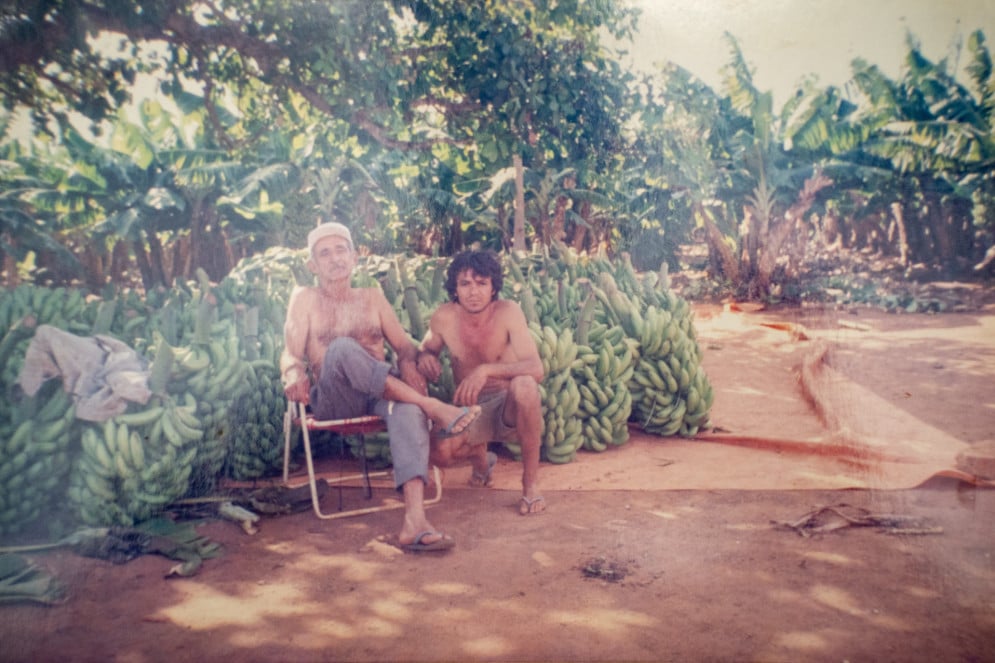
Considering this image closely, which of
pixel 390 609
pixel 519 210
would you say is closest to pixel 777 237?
pixel 519 210

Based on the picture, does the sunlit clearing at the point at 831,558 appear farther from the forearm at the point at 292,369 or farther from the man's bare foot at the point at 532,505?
the forearm at the point at 292,369

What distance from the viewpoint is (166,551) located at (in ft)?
10.0

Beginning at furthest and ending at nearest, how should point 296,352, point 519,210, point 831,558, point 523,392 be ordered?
point 519,210 → point 296,352 → point 523,392 → point 831,558

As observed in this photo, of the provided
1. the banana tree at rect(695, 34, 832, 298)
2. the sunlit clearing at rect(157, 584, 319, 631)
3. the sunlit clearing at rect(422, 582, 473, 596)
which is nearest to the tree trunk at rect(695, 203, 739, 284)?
the banana tree at rect(695, 34, 832, 298)

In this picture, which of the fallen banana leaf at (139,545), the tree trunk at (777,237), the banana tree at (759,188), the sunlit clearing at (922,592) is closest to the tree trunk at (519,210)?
the fallen banana leaf at (139,545)

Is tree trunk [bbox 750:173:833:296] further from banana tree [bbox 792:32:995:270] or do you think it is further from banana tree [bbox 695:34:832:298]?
banana tree [bbox 792:32:995:270]

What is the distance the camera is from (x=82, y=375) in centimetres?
327

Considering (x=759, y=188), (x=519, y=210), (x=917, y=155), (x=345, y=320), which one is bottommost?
(x=345, y=320)

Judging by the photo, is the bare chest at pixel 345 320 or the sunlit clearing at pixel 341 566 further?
the bare chest at pixel 345 320

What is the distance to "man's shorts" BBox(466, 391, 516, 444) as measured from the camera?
11.9 ft

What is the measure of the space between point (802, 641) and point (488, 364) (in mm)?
1828

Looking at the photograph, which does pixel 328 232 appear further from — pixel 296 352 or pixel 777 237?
pixel 777 237

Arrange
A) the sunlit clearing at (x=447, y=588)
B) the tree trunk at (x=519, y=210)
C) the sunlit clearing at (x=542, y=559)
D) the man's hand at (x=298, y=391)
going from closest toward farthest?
the sunlit clearing at (x=447, y=588) < the sunlit clearing at (x=542, y=559) < the man's hand at (x=298, y=391) < the tree trunk at (x=519, y=210)

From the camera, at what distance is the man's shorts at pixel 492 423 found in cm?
362
